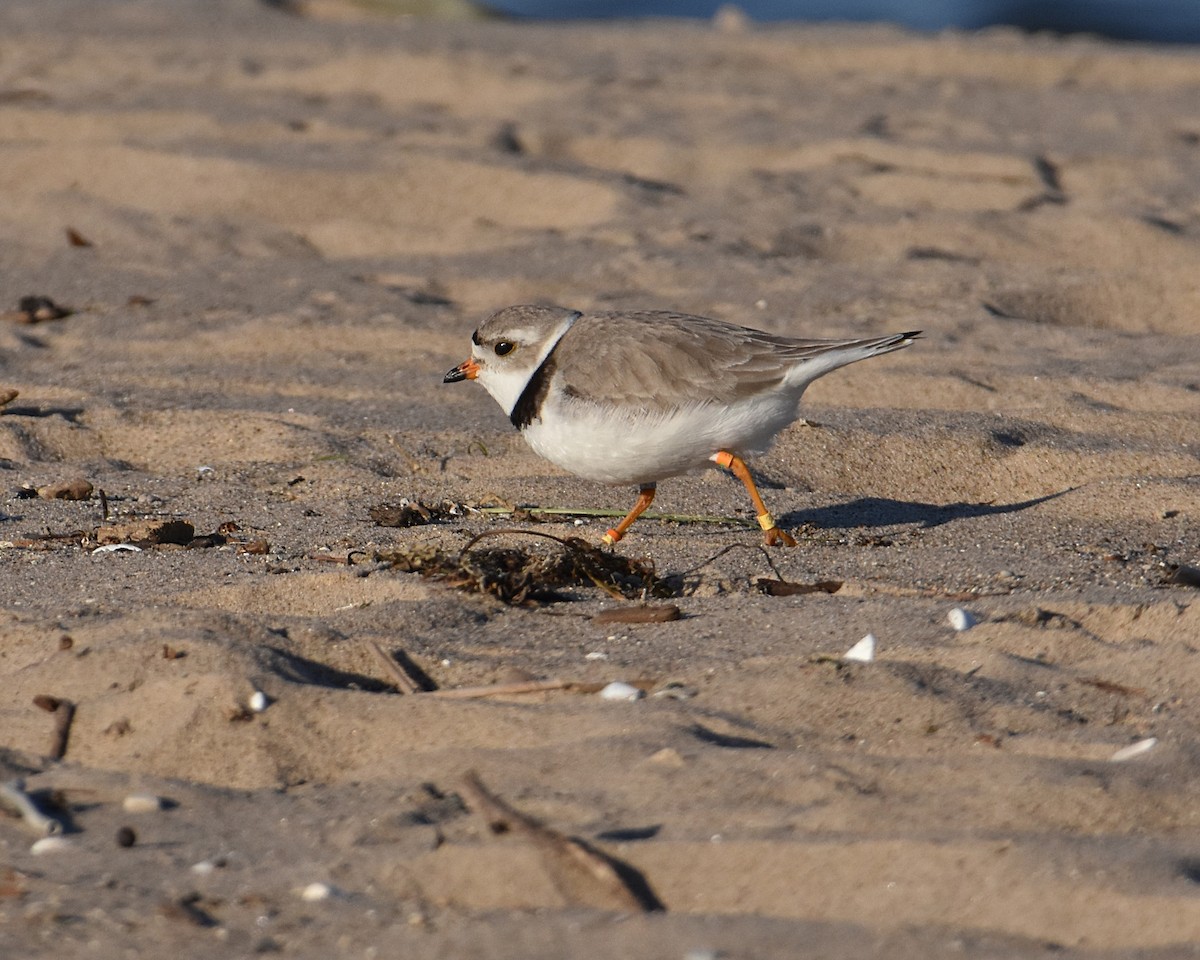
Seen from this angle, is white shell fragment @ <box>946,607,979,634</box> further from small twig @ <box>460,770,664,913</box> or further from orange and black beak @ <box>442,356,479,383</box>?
orange and black beak @ <box>442,356,479,383</box>

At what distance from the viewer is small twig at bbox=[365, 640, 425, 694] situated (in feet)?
11.3

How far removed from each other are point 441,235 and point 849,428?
121 inches

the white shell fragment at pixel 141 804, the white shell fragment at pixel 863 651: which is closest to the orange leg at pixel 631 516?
the white shell fragment at pixel 863 651

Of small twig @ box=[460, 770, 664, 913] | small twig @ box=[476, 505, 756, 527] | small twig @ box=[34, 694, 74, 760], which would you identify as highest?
small twig @ box=[460, 770, 664, 913]

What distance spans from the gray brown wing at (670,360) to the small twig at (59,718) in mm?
1976

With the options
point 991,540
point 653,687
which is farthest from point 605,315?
point 653,687

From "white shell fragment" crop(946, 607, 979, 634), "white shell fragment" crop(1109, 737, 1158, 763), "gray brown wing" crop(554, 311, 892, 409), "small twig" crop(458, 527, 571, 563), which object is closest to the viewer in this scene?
"white shell fragment" crop(1109, 737, 1158, 763)

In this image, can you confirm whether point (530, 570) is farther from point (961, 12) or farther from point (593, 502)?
point (961, 12)

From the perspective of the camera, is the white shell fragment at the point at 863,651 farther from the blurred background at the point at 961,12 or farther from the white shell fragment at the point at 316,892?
the blurred background at the point at 961,12

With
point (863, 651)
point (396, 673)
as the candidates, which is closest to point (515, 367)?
point (396, 673)

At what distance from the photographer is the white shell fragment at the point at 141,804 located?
2.95 metres

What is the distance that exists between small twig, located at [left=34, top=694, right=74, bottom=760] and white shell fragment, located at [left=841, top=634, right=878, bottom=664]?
1.70 metres

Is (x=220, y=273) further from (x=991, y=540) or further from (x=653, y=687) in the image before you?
(x=653, y=687)

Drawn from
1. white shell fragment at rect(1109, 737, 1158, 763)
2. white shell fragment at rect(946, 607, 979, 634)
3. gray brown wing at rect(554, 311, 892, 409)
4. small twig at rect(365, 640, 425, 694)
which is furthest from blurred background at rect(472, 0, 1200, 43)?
white shell fragment at rect(1109, 737, 1158, 763)
